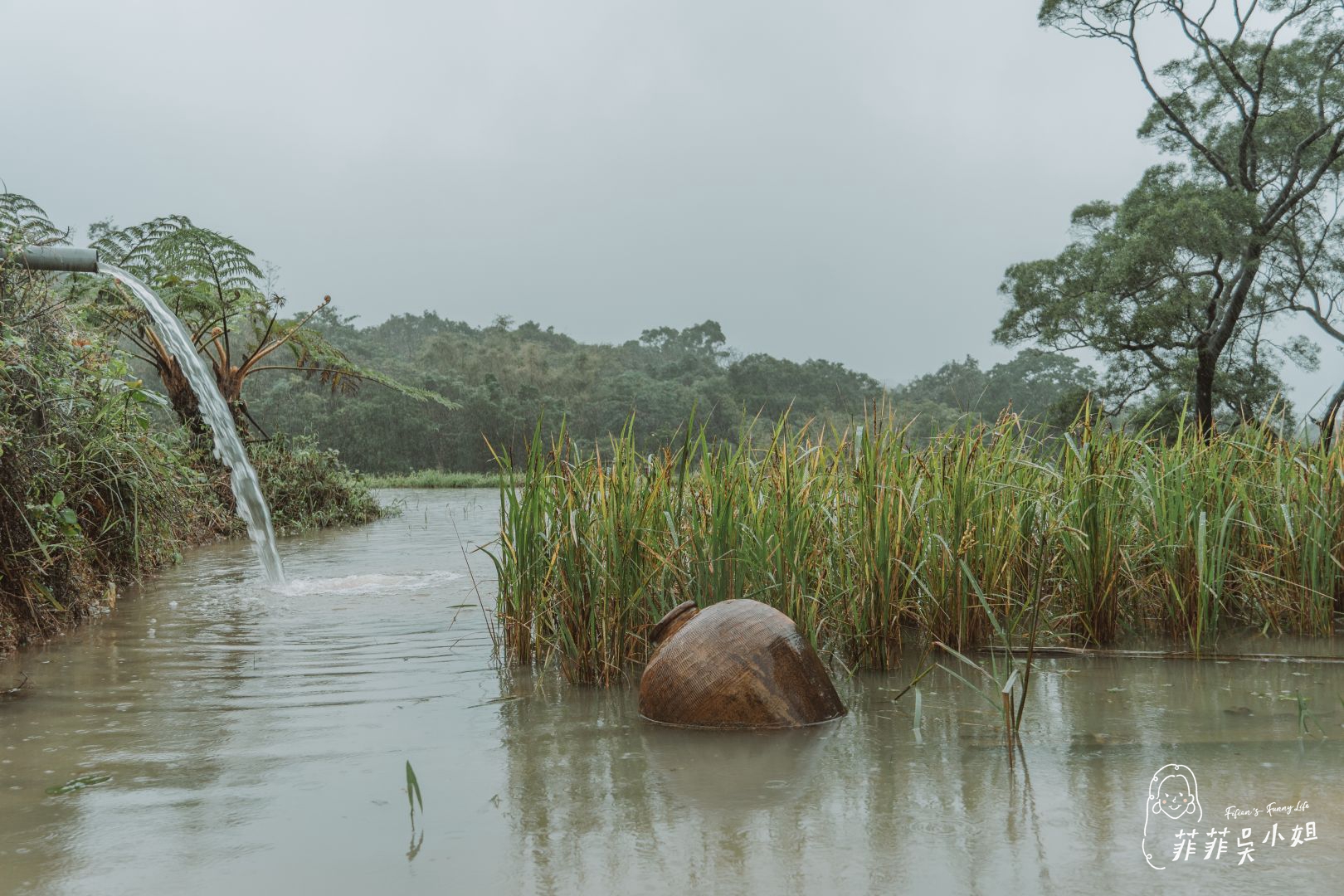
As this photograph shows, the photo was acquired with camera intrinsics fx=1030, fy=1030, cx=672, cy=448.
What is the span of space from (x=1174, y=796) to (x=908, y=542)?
5.55ft

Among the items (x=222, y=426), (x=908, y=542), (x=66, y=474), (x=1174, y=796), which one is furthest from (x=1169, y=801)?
(x=222, y=426)

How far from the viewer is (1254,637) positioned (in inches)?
184

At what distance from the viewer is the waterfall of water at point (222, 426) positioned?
24.4 ft

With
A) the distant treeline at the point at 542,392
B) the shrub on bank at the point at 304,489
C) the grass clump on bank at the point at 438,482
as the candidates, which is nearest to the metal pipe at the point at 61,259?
the shrub on bank at the point at 304,489

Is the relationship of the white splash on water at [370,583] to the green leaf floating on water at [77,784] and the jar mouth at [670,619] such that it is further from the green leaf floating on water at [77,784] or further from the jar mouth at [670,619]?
the green leaf floating on water at [77,784]

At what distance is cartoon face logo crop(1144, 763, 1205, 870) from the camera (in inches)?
96.1

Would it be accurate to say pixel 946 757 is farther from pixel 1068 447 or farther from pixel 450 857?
pixel 1068 447

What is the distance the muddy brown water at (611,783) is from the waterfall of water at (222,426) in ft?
9.40

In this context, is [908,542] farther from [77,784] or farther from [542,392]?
[542,392]

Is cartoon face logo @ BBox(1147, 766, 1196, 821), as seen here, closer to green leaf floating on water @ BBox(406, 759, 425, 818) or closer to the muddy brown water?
the muddy brown water

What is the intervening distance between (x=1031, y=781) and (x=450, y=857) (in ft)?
5.06

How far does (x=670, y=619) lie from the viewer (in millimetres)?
3768

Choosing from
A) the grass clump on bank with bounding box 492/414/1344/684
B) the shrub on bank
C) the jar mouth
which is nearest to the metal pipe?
the grass clump on bank with bounding box 492/414/1344/684

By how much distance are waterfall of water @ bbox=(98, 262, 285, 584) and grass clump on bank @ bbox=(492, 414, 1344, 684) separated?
3.60 m
